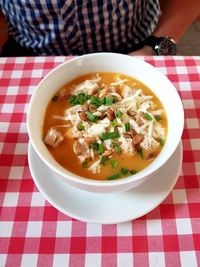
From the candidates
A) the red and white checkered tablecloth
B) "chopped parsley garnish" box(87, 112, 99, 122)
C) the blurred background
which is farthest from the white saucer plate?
the blurred background

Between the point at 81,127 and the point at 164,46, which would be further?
the point at 164,46

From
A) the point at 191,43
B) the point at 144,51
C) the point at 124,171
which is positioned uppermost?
the point at 124,171

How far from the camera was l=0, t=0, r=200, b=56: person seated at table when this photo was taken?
1273mm

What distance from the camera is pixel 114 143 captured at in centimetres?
85

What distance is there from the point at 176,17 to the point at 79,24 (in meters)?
0.50

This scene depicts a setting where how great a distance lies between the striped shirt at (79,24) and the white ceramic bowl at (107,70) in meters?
0.38

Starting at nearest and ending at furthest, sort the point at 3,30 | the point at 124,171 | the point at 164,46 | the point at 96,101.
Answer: the point at 124,171 → the point at 96,101 → the point at 164,46 → the point at 3,30

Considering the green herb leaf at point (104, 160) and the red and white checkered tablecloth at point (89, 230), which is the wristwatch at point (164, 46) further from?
the green herb leaf at point (104, 160)

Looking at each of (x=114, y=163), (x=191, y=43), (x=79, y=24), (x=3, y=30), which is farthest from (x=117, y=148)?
(x=191, y=43)

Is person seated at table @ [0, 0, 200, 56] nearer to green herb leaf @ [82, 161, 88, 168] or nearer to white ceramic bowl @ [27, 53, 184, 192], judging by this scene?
white ceramic bowl @ [27, 53, 184, 192]

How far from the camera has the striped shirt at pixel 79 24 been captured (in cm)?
126

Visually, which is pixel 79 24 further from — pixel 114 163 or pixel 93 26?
pixel 114 163

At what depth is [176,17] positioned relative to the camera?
158cm

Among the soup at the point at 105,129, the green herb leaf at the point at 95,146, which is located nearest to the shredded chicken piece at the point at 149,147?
the soup at the point at 105,129
